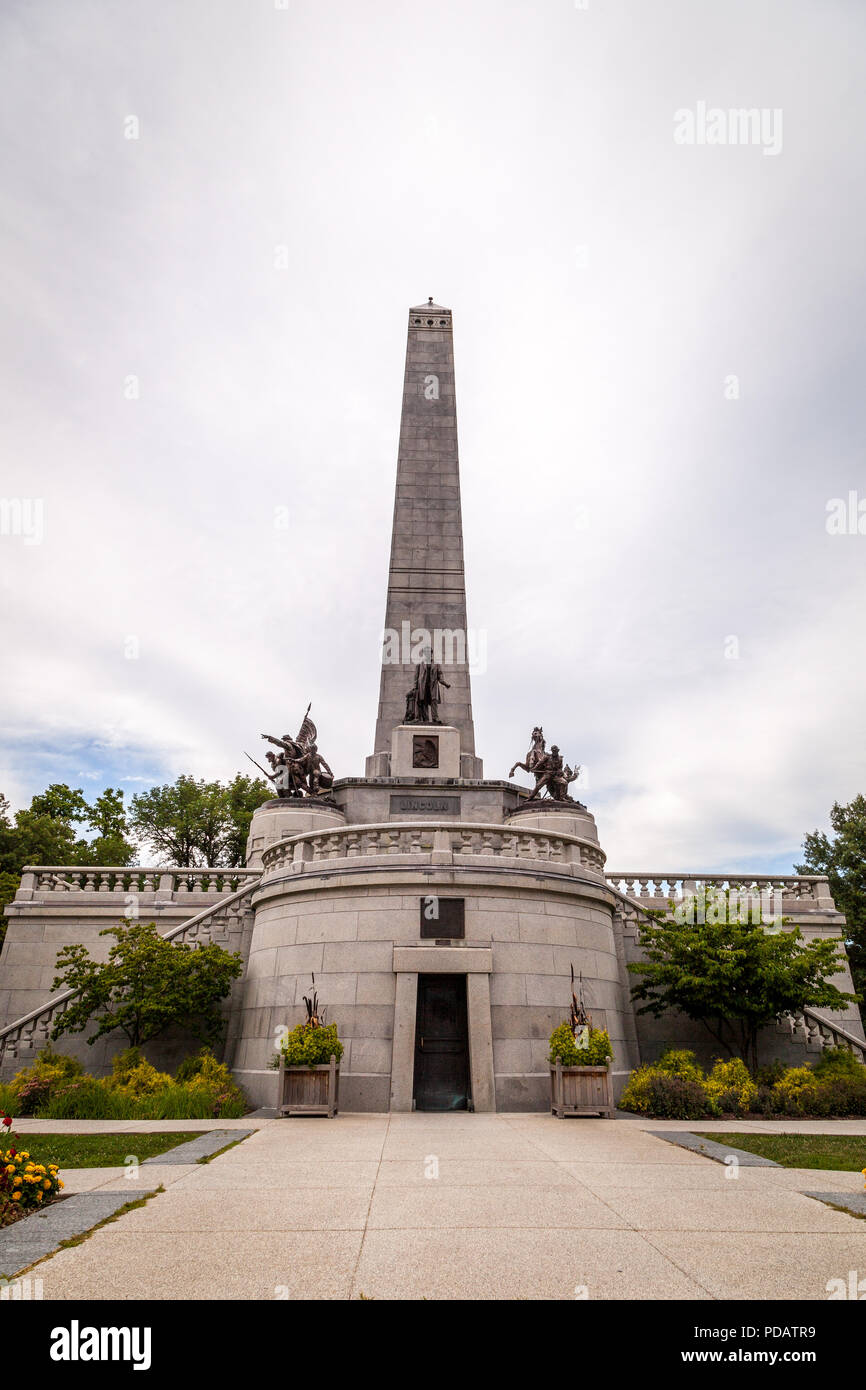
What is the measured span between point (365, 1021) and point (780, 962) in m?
9.82

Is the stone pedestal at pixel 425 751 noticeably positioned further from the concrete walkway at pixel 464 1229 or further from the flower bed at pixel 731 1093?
the concrete walkway at pixel 464 1229

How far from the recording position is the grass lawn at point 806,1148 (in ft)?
34.4

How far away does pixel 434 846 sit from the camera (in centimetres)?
1864

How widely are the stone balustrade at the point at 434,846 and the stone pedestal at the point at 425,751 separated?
34.5 feet

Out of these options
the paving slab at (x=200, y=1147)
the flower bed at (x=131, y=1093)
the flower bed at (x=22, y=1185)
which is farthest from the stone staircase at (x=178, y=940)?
the flower bed at (x=22, y=1185)

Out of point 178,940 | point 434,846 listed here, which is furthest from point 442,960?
point 178,940

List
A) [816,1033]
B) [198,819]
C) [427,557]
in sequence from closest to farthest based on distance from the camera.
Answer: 1. [816,1033]
2. [427,557]
3. [198,819]

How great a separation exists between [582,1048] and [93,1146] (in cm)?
867

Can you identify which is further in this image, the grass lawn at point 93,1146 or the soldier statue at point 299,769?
the soldier statue at point 299,769

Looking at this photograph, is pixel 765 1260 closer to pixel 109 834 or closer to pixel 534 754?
pixel 534 754

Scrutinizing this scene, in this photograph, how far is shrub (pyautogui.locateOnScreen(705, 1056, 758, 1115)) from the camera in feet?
51.9

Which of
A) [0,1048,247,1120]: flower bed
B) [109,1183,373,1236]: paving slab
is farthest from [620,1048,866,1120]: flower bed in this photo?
[109,1183,373,1236]: paving slab

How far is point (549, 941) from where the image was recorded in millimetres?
18078

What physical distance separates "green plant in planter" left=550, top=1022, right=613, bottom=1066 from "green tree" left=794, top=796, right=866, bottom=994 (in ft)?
83.2
